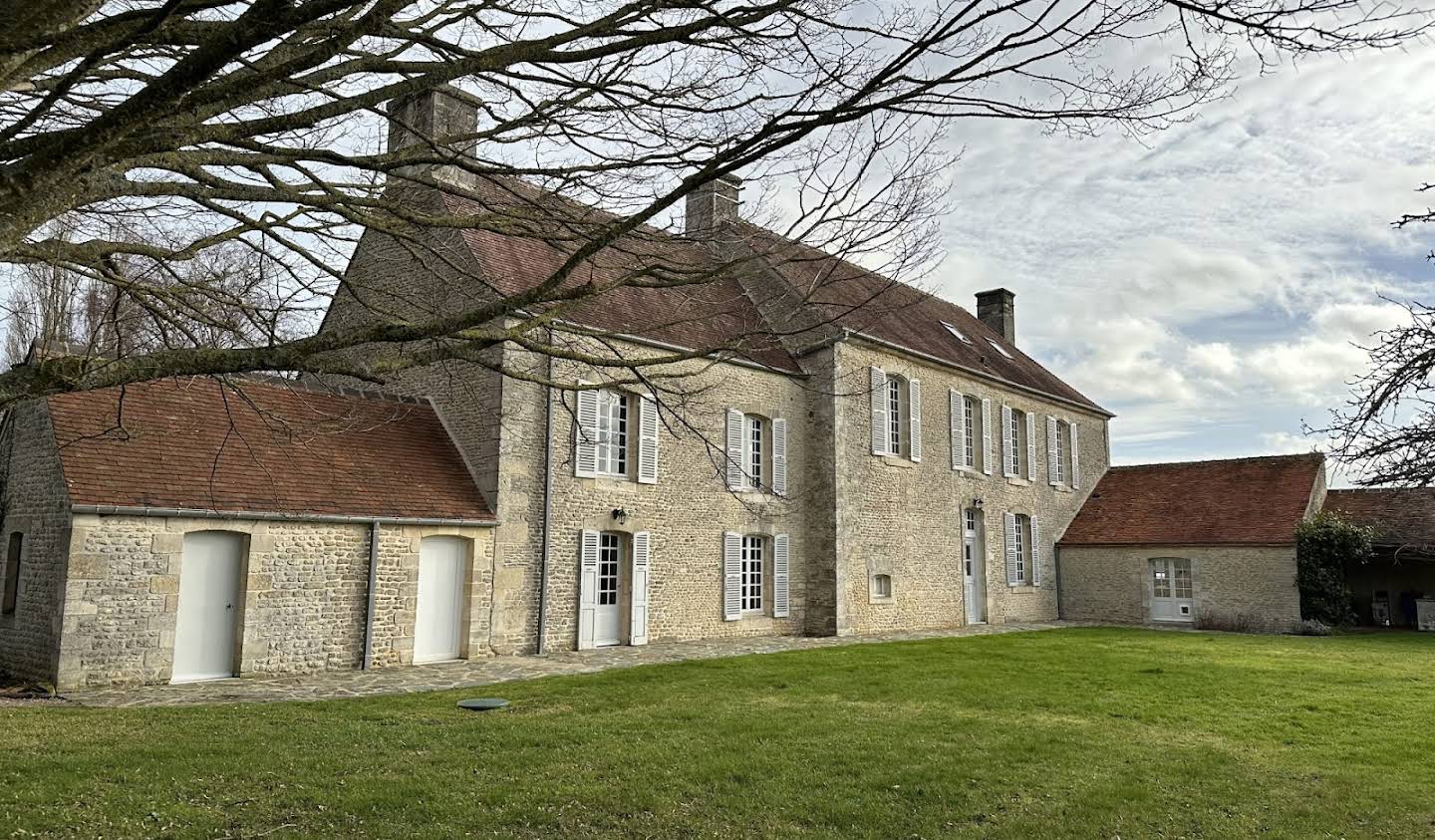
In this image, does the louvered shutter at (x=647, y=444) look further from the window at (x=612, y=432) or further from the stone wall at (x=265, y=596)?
the stone wall at (x=265, y=596)

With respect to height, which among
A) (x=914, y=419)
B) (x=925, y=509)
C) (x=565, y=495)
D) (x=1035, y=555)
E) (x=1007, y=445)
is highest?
(x=914, y=419)

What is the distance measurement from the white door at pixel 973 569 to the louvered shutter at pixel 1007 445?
193cm

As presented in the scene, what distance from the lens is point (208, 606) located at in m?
11.3

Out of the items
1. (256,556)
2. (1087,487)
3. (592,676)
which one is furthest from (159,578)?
(1087,487)

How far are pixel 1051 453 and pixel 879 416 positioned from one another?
8592mm

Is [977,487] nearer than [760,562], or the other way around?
[760,562]

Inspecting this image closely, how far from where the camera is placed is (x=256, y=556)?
37.8 ft

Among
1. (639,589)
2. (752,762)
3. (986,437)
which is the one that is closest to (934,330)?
(986,437)

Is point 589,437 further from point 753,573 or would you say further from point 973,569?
point 973,569

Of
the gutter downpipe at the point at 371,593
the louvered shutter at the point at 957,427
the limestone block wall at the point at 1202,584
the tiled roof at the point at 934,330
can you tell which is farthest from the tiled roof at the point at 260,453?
the limestone block wall at the point at 1202,584

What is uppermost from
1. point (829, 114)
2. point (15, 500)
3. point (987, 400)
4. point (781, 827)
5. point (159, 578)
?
point (987, 400)

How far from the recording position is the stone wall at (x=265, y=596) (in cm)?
1033

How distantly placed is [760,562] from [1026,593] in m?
9.11

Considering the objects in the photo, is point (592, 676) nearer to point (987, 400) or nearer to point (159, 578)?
point (159, 578)
